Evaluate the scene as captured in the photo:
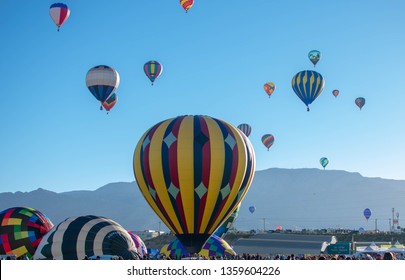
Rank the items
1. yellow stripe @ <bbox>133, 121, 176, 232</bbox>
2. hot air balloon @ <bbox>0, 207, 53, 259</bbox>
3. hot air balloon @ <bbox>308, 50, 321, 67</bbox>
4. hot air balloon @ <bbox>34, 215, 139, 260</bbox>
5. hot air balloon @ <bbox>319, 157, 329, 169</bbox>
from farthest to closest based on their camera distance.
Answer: hot air balloon @ <bbox>319, 157, 329, 169</bbox> → hot air balloon @ <bbox>308, 50, 321, 67</bbox> → yellow stripe @ <bbox>133, 121, 176, 232</bbox> → hot air balloon @ <bbox>0, 207, 53, 259</bbox> → hot air balloon @ <bbox>34, 215, 139, 260</bbox>

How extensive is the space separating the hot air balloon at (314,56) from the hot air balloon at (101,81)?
2713 centimetres

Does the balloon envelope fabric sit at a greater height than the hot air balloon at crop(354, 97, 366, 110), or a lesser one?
lesser

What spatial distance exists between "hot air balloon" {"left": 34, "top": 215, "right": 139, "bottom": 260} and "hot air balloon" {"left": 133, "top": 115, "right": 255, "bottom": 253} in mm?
4495

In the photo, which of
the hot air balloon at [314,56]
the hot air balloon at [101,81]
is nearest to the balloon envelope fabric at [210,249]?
the hot air balloon at [101,81]

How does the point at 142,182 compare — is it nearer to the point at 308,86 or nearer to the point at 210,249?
the point at 210,249

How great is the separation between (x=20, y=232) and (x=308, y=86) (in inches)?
Answer: 1306

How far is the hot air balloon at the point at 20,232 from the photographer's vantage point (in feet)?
123

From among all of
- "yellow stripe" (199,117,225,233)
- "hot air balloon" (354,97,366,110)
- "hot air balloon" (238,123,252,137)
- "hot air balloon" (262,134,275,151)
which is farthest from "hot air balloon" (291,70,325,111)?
"yellow stripe" (199,117,225,233)

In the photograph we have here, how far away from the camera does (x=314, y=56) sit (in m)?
71.9

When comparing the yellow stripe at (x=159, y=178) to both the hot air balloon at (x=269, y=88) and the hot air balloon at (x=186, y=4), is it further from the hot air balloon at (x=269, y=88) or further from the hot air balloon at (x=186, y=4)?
the hot air balloon at (x=269, y=88)

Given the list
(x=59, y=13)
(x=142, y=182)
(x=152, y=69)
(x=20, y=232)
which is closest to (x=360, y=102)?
(x=152, y=69)

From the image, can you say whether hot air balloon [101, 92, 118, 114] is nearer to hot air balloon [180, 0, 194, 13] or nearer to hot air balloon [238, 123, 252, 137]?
hot air balloon [180, 0, 194, 13]

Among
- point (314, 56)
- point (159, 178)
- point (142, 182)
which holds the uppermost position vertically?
point (314, 56)

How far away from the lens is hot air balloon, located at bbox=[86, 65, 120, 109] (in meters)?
52.6
